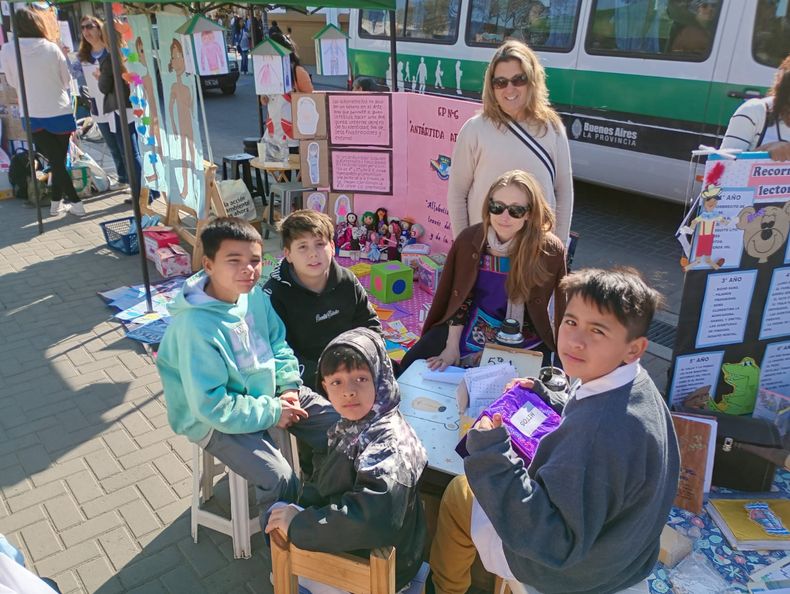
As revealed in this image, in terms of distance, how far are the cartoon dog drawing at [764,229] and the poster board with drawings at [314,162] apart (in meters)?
3.87

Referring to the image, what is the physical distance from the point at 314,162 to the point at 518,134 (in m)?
2.72

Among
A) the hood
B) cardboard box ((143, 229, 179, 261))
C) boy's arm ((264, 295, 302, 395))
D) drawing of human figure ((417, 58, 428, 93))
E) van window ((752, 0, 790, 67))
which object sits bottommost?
cardboard box ((143, 229, 179, 261))

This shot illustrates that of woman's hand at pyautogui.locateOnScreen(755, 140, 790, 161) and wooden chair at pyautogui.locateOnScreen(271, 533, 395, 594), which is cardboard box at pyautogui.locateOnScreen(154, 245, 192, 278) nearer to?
wooden chair at pyautogui.locateOnScreen(271, 533, 395, 594)

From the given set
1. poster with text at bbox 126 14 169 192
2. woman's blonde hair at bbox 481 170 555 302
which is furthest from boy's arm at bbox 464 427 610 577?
poster with text at bbox 126 14 169 192

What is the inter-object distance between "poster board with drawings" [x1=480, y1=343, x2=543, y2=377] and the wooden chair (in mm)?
1197

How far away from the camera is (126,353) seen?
4422 millimetres

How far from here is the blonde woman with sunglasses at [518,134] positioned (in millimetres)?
3475

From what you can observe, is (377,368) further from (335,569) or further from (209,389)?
(209,389)

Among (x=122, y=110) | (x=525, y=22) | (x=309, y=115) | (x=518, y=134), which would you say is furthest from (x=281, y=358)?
(x=525, y=22)

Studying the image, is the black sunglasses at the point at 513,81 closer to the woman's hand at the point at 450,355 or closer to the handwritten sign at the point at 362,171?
the woman's hand at the point at 450,355

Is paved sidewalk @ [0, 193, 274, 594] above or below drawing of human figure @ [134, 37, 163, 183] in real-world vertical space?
below

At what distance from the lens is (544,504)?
1569 mm

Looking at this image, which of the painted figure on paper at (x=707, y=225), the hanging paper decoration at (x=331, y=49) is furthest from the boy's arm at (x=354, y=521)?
the hanging paper decoration at (x=331, y=49)

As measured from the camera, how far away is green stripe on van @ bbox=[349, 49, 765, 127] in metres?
5.55
